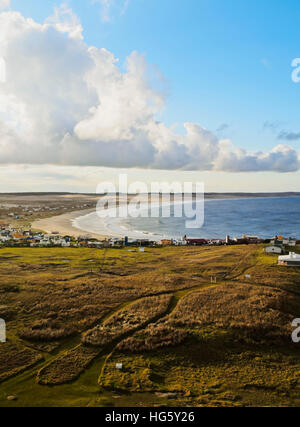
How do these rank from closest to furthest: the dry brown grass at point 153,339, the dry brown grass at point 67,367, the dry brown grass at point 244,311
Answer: the dry brown grass at point 67,367 < the dry brown grass at point 153,339 < the dry brown grass at point 244,311

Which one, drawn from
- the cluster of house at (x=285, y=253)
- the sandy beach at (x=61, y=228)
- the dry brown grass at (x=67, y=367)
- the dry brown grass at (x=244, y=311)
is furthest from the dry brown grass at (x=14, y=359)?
the sandy beach at (x=61, y=228)

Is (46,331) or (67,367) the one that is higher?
(46,331)

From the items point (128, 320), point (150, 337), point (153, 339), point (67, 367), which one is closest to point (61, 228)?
point (128, 320)

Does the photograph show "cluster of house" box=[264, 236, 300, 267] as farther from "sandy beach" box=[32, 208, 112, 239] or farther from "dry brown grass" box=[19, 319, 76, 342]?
"sandy beach" box=[32, 208, 112, 239]

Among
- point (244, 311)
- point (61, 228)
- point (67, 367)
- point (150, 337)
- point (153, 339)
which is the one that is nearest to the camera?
point (67, 367)

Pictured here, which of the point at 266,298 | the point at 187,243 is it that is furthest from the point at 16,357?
the point at 187,243

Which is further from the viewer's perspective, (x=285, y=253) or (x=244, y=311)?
(x=285, y=253)

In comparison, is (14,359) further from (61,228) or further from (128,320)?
(61,228)

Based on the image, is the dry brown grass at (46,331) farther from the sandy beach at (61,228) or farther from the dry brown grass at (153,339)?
the sandy beach at (61,228)
